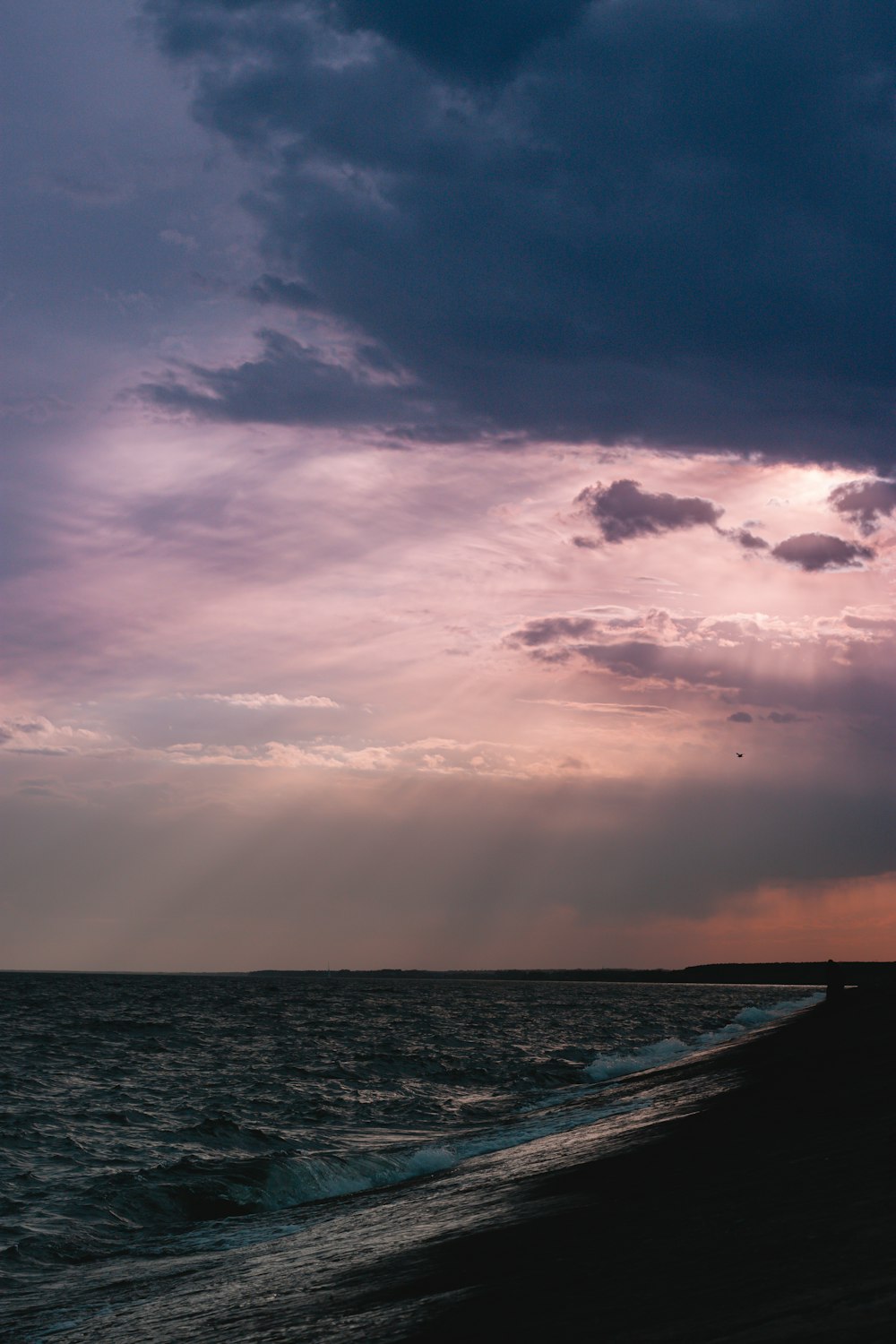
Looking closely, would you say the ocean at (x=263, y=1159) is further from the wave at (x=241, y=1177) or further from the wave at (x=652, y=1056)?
the wave at (x=652, y=1056)

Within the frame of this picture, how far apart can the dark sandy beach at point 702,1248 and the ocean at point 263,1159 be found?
0.89 meters

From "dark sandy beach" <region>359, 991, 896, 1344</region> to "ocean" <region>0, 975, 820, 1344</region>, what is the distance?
0.89m

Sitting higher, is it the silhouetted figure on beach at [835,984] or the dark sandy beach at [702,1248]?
the dark sandy beach at [702,1248]

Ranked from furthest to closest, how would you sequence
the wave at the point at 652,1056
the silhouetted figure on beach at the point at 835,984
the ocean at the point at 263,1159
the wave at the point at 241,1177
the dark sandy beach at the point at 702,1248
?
the silhouetted figure on beach at the point at 835,984 → the wave at the point at 652,1056 → the wave at the point at 241,1177 → the ocean at the point at 263,1159 → the dark sandy beach at the point at 702,1248

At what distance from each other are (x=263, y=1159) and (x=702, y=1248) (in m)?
14.7

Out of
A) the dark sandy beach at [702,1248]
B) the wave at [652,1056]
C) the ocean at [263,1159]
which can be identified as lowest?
the wave at [652,1056]

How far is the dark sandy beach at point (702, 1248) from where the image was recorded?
22.5 ft

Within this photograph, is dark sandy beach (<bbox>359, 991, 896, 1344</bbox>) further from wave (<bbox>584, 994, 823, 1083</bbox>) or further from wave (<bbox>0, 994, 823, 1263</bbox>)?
wave (<bbox>584, 994, 823, 1083</bbox>)

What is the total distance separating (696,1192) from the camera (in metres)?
11.9

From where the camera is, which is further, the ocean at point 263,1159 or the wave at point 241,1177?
the wave at point 241,1177

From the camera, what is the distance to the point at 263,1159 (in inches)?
853

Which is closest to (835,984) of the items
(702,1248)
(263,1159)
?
(263,1159)

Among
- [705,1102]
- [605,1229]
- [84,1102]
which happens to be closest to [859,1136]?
[605,1229]

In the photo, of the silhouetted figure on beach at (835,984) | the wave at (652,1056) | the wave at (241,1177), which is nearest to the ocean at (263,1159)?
the wave at (241,1177)
